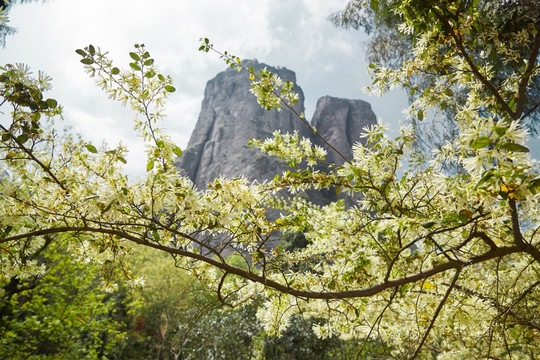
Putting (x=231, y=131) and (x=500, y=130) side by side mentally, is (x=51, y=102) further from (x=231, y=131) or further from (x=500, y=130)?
(x=231, y=131)

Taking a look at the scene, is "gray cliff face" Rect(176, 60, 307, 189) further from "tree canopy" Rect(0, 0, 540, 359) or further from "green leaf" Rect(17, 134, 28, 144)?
"green leaf" Rect(17, 134, 28, 144)

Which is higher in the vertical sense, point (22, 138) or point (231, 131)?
point (231, 131)

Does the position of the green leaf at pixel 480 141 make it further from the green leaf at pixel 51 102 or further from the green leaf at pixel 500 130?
the green leaf at pixel 51 102

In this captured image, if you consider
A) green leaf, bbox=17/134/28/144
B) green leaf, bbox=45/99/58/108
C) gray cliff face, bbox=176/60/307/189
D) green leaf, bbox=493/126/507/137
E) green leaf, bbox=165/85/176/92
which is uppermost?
gray cliff face, bbox=176/60/307/189

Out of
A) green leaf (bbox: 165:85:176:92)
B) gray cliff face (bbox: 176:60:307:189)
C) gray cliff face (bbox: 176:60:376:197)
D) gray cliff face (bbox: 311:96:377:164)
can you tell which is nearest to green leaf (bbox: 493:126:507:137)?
green leaf (bbox: 165:85:176:92)

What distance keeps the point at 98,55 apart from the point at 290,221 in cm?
140

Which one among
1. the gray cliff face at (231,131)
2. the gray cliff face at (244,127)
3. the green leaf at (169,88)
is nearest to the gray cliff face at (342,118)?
the gray cliff face at (244,127)

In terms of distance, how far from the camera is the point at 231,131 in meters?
43.5

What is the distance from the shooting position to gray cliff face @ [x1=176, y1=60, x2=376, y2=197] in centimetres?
3855

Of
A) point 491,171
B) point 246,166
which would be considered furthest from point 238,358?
point 246,166

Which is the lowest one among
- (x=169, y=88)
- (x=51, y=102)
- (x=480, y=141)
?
(x=480, y=141)

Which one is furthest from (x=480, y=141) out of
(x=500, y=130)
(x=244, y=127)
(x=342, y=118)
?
(x=342, y=118)

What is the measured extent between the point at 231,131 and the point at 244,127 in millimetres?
2355

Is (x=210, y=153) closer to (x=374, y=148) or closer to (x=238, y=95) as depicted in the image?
(x=238, y=95)
